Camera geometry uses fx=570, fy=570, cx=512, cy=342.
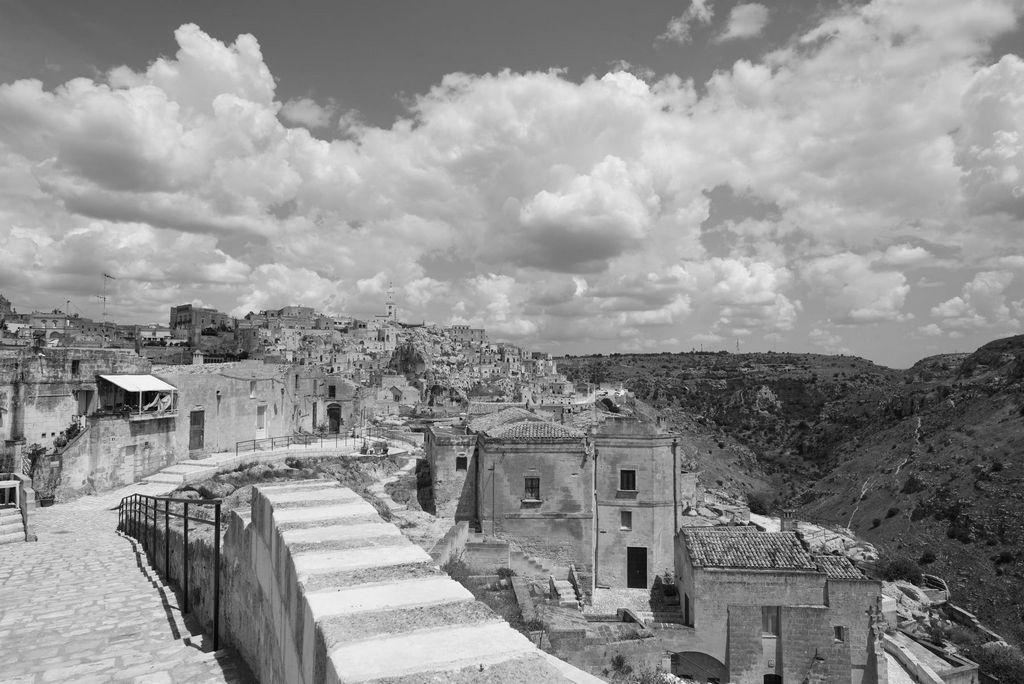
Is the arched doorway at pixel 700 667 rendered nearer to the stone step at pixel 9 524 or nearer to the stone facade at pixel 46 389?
the stone step at pixel 9 524

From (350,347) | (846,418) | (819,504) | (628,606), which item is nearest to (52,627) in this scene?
(628,606)

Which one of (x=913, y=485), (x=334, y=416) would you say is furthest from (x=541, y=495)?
(x=913, y=485)

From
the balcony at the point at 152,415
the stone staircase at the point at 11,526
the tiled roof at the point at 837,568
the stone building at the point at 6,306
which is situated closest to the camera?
the stone staircase at the point at 11,526

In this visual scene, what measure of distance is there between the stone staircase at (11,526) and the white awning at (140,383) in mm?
6018

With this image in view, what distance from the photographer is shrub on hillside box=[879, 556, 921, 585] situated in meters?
30.4

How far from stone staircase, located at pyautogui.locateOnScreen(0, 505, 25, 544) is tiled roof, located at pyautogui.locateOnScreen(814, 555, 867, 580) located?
22.4 meters

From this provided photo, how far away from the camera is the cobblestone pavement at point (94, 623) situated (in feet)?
16.7

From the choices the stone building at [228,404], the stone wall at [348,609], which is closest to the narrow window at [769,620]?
the stone wall at [348,609]

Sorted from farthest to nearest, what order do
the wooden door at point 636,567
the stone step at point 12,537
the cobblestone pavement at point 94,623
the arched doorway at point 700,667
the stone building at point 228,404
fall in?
the stone building at point 228,404
the wooden door at point 636,567
the arched doorway at point 700,667
the stone step at point 12,537
the cobblestone pavement at point 94,623

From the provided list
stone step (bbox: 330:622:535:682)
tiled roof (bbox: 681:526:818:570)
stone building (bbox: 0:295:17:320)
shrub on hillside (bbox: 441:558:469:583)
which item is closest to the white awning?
shrub on hillside (bbox: 441:558:469:583)

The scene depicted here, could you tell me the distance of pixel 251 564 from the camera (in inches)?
205

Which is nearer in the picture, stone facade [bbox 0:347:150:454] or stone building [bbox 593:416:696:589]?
stone facade [bbox 0:347:150:454]

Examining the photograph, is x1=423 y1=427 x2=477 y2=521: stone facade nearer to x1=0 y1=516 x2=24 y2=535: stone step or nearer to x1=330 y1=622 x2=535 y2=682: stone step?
x1=0 y1=516 x2=24 y2=535: stone step

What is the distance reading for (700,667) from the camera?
17844mm
